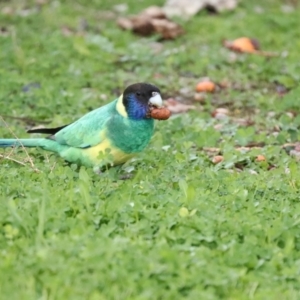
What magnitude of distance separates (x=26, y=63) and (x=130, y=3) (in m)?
2.84

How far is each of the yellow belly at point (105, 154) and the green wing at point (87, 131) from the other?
0.04 m

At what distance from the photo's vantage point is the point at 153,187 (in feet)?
14.9

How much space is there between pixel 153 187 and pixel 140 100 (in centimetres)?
66

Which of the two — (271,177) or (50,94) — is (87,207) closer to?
(271,177)

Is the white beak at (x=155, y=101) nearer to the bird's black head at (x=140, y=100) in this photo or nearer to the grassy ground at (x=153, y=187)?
the bird's black head at (x=140, y=100)

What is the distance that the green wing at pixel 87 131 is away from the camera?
4.96 m

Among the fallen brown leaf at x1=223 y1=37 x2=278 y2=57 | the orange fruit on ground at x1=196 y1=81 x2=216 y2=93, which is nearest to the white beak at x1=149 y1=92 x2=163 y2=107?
the orange fruit on ground at x1=196 y1=81 x2=216 y2=93

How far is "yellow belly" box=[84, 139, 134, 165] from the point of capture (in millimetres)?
4836

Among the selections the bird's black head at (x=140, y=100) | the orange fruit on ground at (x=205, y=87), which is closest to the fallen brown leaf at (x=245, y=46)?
the orange fruit on ground at (x=205, y=87)

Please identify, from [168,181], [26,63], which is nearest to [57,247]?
[168,181]

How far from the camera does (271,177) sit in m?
4.97

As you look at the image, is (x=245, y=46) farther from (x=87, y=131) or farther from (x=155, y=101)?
(x=87, y=131)

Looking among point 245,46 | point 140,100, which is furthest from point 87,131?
Result: point 245,46

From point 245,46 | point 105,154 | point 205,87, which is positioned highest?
point 105,154
